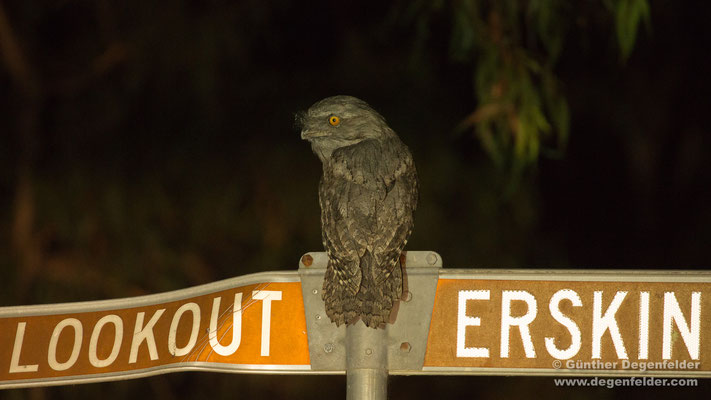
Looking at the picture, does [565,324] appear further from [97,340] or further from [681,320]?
[97,340]

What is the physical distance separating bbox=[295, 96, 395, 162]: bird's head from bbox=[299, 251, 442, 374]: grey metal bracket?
10.8 inches

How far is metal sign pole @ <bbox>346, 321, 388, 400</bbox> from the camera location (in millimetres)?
2029

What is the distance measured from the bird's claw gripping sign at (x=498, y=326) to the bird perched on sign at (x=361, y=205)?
0.19ft

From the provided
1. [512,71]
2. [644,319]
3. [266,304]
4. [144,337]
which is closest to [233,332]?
[266,304]

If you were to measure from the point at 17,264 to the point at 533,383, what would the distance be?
279cm

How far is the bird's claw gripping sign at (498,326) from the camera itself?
6.98 feet

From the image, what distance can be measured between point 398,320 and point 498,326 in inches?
8.1

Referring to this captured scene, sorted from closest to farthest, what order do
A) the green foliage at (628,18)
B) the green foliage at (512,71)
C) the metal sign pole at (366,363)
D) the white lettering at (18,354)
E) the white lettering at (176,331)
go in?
1. the metal sign pole at (366,363)
2. the white lettering at (176,331)
3. the white lettering at (18,354)
4. the green foliage at (628,18)
5. the green foliage at (512,71)

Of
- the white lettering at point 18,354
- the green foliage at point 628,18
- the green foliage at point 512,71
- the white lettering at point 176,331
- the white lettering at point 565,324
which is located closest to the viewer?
the white lettering at point 565,324

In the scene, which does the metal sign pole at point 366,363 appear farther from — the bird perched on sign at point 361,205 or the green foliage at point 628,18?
the green foliage at point 628,18

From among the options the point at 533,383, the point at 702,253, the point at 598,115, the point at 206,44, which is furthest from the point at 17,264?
the point at 702,253

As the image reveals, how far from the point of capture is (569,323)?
2.16 m

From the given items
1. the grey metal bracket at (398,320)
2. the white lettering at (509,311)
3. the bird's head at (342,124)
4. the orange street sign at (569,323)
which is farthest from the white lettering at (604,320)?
the bird's head at (342,124)

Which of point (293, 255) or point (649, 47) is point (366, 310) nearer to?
point (293, 255)
